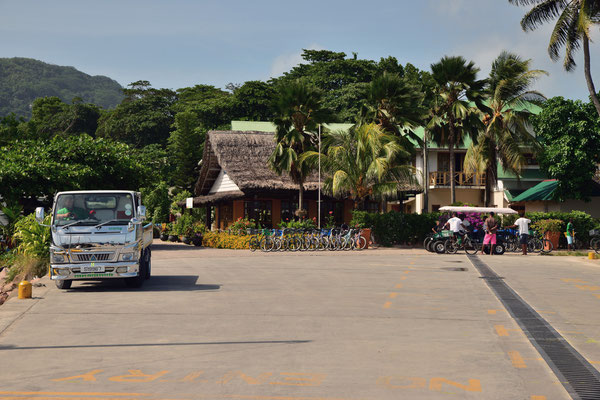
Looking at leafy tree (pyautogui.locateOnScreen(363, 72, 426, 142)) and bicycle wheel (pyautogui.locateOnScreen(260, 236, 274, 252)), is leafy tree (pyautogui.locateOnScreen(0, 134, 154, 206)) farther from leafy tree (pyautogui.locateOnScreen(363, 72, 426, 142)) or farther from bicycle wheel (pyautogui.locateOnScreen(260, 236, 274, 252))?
leafy tree (pyautogui.locateOnScreen(363, 72, 426, 142))

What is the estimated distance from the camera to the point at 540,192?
43.8 m

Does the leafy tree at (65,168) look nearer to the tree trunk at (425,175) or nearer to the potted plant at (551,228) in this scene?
the tree trunk at (425,175)

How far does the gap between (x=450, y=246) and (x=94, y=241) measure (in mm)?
19061

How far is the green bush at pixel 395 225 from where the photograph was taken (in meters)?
34.7

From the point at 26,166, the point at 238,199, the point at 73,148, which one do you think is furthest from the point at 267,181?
the point at 26,166

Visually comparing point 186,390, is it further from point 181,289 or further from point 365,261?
point 365,261

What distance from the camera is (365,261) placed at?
24766 millimetres

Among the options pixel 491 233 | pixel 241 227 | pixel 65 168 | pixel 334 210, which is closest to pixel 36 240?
pixel 65 168

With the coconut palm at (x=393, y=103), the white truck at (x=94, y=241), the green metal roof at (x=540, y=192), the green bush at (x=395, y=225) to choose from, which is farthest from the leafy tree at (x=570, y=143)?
the white truck at (x=94, y=241)

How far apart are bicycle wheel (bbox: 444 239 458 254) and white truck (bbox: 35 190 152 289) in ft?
57.1

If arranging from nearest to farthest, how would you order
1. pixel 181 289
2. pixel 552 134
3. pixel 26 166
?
pixel 181 289, pixel 26 166, pixel 552 134

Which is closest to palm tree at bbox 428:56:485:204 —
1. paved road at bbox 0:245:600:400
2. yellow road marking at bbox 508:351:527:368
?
paved road at bbox 0:245:600:400

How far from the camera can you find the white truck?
46.7ft

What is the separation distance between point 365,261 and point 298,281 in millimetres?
8292
